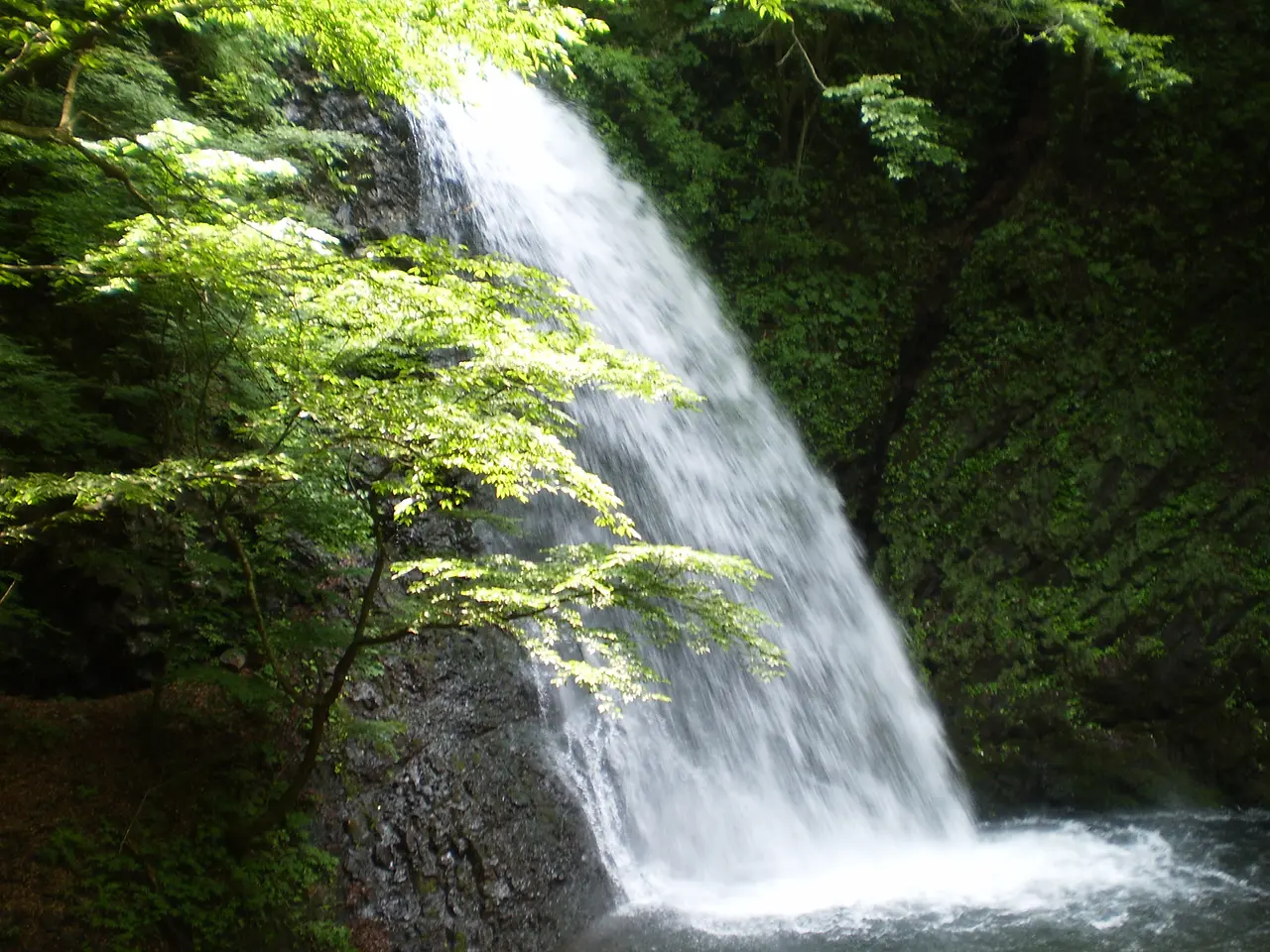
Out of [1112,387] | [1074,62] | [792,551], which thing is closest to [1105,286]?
[1112,387]

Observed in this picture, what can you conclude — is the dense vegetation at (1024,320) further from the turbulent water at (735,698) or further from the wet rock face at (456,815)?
the wet rock face at (456,815)

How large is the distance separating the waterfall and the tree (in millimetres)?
2152

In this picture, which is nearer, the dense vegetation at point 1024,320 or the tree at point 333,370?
the tree at point 333,370

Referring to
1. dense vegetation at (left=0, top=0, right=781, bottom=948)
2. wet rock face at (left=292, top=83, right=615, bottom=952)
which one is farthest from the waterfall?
dense vegetation at (left=0, top=0, right=781, bottom=948)

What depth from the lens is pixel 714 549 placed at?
25.5 feet

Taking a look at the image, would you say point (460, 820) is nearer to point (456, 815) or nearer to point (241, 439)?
point (456, 815)

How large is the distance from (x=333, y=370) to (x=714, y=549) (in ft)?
16.1

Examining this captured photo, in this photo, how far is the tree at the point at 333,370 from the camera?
3.16 meters

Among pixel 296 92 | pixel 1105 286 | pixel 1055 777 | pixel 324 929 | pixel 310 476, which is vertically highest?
pixel 1105 286

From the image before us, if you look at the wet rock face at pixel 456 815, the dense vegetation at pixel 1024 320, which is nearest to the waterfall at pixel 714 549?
the wet rock face at pixel 456 815

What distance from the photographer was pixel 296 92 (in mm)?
7652

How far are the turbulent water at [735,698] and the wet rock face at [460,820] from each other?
1.35ft

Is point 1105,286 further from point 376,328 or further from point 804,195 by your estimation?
point 376,328

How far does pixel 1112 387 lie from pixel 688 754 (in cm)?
565
